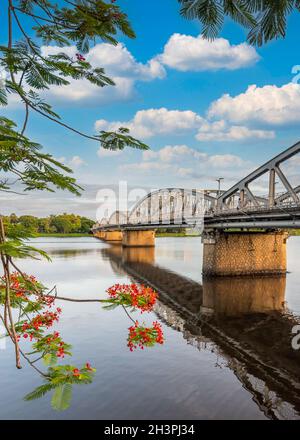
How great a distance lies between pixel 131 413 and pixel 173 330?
1065 cm

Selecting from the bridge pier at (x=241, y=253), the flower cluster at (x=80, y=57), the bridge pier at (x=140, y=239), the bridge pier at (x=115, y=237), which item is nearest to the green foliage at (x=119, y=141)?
the flower cluster at (x=80, y=57)

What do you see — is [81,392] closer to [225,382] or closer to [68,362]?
[68,362]

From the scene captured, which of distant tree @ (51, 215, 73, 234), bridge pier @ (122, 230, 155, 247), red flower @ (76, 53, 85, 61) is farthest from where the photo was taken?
distant tree @ (51, 215, 73, 234)

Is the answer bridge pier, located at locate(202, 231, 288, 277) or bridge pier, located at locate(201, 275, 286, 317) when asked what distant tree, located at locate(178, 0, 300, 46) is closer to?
bridge pier, located at locate(201, 275, 286, 317)

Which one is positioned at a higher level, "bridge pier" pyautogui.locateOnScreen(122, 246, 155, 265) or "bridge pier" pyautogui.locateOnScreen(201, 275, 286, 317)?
"bridge pier" pyautogui.locateOnScreen(201, 275, 286, 317)

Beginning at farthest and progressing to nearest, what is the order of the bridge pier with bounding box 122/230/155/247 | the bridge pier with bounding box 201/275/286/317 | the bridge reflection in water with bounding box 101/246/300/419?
the bridge pier with bounding box 122/230/155/247
the bridge pier with bounding box 201/275/286/317
the bridge reflection in water with bounding box 101/246/300/419

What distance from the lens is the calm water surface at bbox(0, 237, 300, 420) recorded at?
1185cm

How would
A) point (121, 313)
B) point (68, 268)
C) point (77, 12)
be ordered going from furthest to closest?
point (68, 268), point (121, 313), point (77, 12)

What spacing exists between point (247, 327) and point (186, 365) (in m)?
7.96

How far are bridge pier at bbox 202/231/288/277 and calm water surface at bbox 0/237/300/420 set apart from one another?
32.2 feet

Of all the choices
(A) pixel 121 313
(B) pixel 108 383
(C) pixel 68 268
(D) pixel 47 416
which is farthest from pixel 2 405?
(C) pixel 68 268

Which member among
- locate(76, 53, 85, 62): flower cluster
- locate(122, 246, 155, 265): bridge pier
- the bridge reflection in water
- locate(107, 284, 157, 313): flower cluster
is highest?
locate(76, 53, 85, 62): flower cluster

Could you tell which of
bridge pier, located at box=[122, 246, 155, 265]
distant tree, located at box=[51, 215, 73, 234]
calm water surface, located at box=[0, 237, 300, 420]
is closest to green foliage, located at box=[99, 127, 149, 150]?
calm water surface, located at box=[0, 237, 300, 420]
